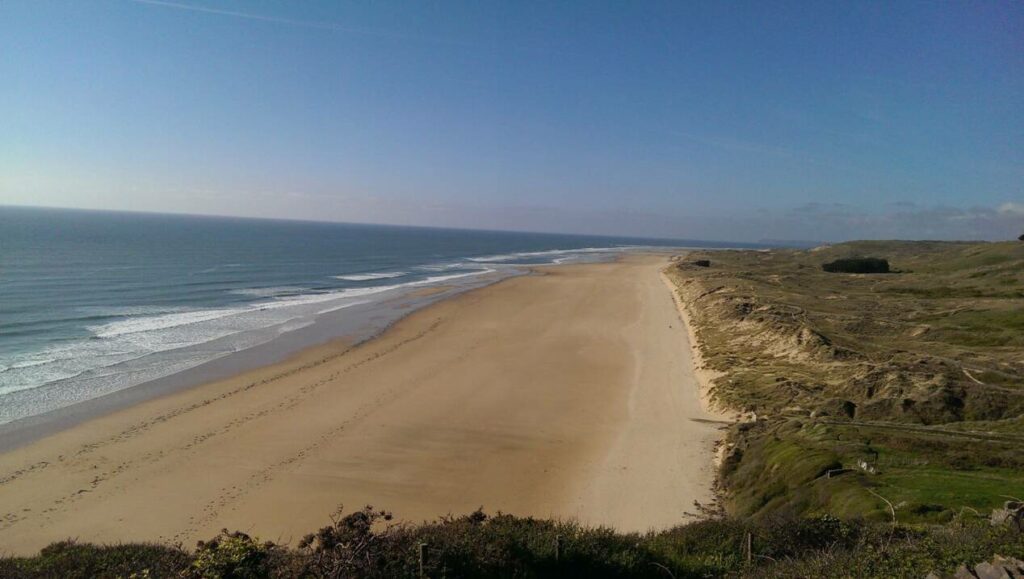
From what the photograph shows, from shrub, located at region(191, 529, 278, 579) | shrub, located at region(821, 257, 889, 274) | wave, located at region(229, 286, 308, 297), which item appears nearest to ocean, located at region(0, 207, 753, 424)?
wave, located at region(229, 286, 308, 297)

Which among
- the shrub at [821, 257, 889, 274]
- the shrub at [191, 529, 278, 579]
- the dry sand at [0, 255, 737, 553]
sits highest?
the shrub at [821, 257, 889, 274]

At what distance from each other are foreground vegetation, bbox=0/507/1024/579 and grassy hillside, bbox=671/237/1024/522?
6.88 ft

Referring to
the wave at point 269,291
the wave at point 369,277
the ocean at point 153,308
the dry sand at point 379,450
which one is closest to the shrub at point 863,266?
the dry sand at point 379,450

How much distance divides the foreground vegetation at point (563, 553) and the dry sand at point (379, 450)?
392 centimetres

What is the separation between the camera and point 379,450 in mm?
15859

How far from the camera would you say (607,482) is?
13.9m

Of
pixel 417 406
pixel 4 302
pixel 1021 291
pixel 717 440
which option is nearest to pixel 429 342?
pixel 417 406

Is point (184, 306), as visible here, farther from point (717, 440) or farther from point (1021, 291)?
point (1021, 291)

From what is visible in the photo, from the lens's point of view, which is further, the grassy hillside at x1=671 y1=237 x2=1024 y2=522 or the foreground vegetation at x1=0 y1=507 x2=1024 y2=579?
the grassy hillside at x1=671 y1=237 x2=1024 y2=522

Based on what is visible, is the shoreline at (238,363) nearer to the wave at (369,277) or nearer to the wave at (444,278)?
the wave at (444,278)

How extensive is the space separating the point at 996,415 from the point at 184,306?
4267 cm

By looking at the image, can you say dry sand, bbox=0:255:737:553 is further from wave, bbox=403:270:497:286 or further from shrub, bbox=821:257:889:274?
shrub, bbox=821:257:889:274

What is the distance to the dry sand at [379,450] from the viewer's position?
12.5m

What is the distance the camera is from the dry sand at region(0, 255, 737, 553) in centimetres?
1245
